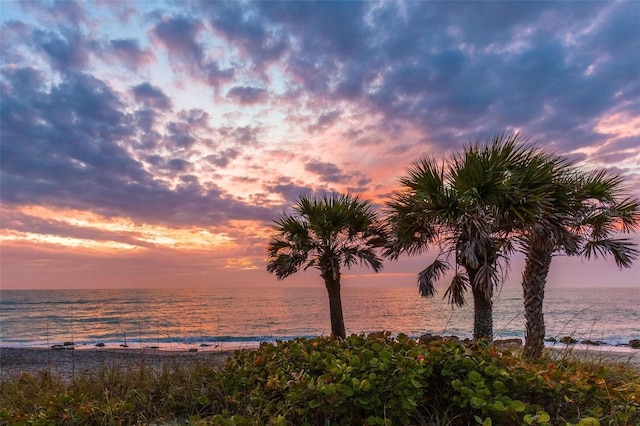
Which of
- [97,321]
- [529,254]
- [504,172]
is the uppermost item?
[504,172]

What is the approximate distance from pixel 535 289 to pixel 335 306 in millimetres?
6492

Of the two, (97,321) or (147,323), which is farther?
(97,321)

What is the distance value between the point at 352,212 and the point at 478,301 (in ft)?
18.3

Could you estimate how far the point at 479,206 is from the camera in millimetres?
9141

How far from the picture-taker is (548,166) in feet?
30.0

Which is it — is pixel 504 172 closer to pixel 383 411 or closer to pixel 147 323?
pixel 383 411

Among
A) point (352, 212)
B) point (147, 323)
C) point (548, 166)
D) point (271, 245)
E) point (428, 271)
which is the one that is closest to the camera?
point (548, 166)

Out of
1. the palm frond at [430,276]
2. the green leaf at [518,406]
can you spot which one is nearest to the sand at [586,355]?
the green leaf at [518,406]

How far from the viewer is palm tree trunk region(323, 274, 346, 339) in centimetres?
1358

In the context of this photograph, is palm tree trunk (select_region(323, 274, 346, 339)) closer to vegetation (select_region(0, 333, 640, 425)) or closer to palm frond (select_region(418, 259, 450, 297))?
palm frond (select_region(418, 259, 450, 297))

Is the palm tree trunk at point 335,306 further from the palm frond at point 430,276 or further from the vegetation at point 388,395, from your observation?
the vegetation at point 388,395

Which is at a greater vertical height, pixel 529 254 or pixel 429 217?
pixel 429 217

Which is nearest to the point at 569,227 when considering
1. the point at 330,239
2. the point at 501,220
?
the point at 501,220

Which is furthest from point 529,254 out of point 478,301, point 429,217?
point 429,217
